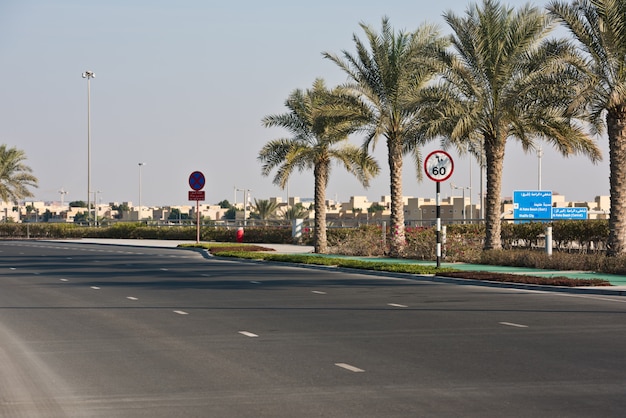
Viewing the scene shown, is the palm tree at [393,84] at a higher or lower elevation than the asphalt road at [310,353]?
higher

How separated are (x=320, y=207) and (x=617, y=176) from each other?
16.5 meters

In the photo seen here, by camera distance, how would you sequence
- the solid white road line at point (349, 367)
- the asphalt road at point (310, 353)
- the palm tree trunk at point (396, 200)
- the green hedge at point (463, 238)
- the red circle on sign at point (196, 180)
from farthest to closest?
the red circle on sign at point (196, 180), the palm tree trunk at point (396, 200), the green hedge at point (463, 238), the solid white road line at point (349, 367), the asphalt road at point (310, 353)

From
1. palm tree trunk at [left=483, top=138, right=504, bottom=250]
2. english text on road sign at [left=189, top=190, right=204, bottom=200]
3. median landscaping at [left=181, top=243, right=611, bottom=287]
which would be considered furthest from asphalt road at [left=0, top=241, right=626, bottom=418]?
english text on road sign at [left=189, top=190, right=204, bottom=200]

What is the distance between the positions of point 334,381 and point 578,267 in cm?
1845

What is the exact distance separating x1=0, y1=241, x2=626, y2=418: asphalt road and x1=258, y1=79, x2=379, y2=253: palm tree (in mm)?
18942

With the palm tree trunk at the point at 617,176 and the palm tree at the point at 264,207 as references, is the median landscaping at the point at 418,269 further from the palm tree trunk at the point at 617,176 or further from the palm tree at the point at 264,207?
the palm tree at the point at 264,207

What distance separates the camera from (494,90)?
3066 centimetres

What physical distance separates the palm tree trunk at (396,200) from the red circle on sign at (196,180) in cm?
1263

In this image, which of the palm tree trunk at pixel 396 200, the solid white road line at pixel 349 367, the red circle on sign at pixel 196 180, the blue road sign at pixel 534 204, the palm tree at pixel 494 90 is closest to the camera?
the solid white road line at pixel 349 367

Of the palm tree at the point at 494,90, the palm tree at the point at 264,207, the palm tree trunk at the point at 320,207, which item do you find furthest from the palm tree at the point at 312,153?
the palm tree at the point at 264,207

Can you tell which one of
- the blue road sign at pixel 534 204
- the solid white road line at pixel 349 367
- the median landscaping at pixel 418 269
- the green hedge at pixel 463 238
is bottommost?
the solid white road line at pixel 349 367

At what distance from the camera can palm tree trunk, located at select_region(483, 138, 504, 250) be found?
101 ft

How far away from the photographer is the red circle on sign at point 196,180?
44281 millimetres

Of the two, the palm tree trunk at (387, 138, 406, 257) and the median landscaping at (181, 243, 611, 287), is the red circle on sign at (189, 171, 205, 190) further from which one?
the palm tree trunk at (387, 138, 406, 257)
